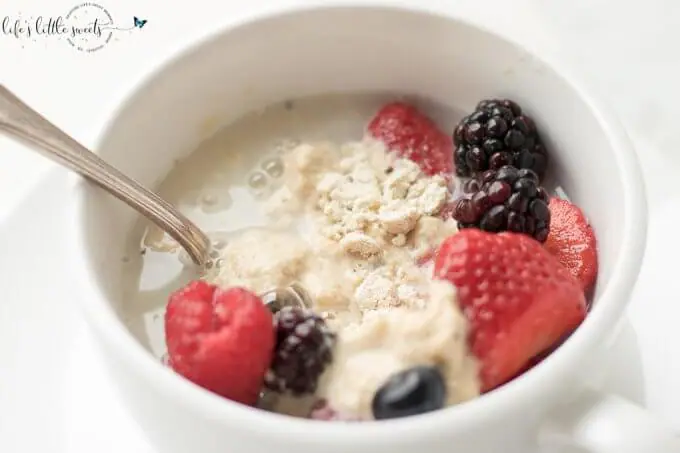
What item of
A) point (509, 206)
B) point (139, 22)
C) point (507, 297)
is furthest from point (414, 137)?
point (139, 22)

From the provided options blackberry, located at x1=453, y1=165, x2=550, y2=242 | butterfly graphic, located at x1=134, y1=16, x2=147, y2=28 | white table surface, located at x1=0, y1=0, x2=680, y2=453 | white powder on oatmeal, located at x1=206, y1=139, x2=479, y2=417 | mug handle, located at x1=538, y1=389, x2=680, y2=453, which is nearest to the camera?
mug handle, located at x1=538, y1=389, x2=680, y2=453

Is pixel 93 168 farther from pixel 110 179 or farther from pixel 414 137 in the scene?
pixel 414 137

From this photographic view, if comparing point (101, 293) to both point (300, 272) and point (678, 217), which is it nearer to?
A: point (300, 272)

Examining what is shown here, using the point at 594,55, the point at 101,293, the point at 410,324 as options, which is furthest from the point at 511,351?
the point at 594,55

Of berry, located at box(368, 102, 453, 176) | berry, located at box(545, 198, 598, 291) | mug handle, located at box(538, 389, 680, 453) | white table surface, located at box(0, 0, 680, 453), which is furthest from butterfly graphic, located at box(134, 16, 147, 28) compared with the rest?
mug handle, located at box(538, 389, 680, 453)

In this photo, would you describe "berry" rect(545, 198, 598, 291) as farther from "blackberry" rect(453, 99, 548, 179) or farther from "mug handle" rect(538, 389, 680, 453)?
"mug handle" rect(538, 389, 680, 453)

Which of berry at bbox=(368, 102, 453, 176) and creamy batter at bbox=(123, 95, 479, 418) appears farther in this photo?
berry at bbox=(368, 102, 453, 176)
